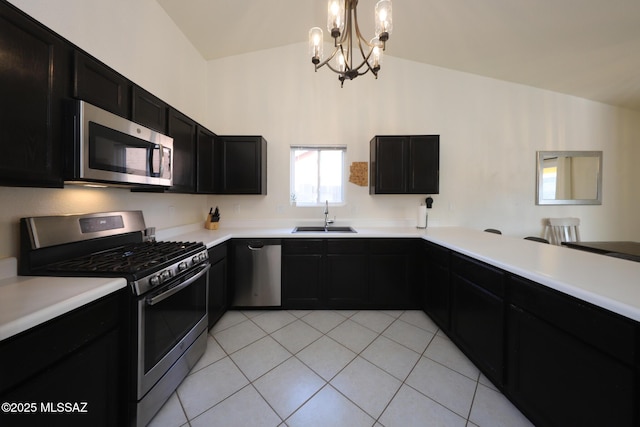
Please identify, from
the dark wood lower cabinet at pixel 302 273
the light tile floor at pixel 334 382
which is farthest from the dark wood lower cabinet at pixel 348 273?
the light tile floor at pixel 334 382

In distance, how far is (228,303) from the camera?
2469mm

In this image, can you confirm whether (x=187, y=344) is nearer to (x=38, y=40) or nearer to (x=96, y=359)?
(x=96, y=359)

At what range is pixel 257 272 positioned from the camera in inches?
98.5

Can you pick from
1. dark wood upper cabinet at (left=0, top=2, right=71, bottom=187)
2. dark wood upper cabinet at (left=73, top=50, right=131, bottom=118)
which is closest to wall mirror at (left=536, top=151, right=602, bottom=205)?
dark wood upper cabinet at (left=73, top=50, right=131, bottom=118)

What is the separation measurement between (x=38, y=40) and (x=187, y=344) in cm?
183

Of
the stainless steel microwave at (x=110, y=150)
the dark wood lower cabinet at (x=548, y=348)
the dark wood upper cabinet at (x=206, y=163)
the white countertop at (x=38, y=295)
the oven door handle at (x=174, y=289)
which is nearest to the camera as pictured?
the white countertop at (x=38, y=295)

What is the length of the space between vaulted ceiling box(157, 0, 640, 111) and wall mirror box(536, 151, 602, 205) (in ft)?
2.80

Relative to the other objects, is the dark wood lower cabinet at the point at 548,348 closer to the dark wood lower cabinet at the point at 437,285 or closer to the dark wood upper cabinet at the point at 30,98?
the dark wood lower cabinet at the point at 437,285

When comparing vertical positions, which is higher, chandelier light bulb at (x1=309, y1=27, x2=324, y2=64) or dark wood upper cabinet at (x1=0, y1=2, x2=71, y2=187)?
chandelier light bulb at (x1=309, y1=27, x2=324, y2=64)

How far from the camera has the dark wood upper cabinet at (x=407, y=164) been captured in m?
2.79

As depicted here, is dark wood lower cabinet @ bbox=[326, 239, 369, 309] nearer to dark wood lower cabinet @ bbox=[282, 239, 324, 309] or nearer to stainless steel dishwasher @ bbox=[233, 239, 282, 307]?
dark wood lower cabinet @ bbox=[282, 239, 324, 309]

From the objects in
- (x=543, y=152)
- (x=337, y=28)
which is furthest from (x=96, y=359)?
(x=543, y=152)

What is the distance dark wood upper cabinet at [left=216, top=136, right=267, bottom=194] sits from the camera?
109 inches

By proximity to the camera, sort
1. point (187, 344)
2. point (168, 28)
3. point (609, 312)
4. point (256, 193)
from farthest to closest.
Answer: point (256, 193), point (168, 28), point (187, 344), point (609, 312)
